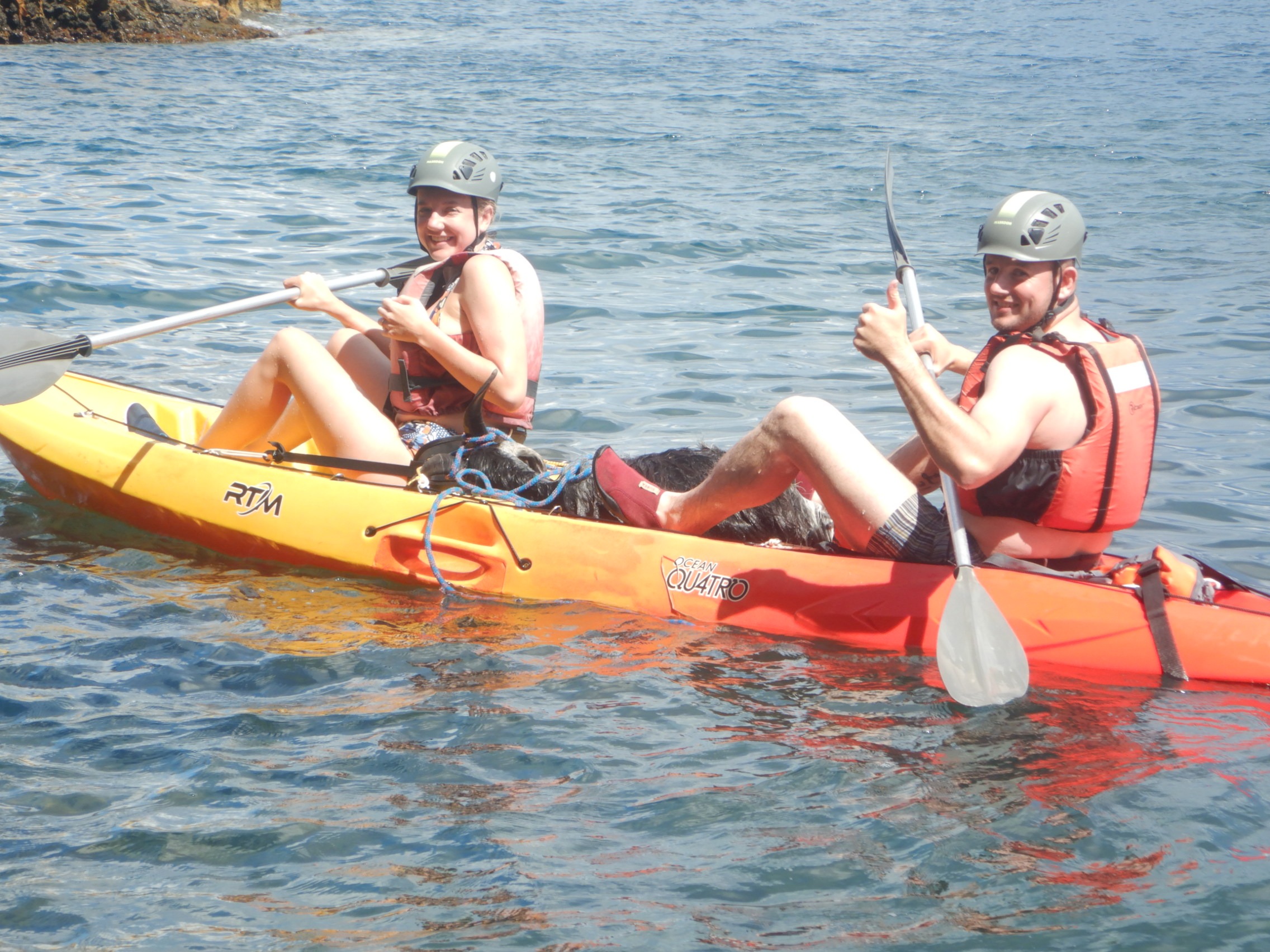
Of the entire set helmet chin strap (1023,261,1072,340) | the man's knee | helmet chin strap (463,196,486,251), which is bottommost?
the man's knee

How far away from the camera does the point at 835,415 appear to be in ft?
12.6

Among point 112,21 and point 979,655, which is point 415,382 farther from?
point 112,21

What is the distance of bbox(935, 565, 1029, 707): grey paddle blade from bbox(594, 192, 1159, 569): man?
0.35 m

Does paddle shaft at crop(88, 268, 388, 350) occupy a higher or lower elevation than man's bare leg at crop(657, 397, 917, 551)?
higher

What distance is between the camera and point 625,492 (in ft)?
14.6

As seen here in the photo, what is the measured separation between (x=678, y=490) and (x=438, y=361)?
3.21 feet

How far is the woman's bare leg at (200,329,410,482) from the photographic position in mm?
4652

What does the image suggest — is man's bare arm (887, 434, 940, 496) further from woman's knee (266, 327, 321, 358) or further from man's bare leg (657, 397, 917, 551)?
woman's knee (266, 327, 321, 358)

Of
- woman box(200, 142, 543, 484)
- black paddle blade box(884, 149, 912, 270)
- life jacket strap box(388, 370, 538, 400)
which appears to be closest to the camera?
black paddle blade box(884, 149, 912, 270)

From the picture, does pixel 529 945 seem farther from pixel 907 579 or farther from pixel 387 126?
pixel 387 126

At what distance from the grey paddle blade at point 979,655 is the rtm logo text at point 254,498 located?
247 cm

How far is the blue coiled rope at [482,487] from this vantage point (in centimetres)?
A: 449

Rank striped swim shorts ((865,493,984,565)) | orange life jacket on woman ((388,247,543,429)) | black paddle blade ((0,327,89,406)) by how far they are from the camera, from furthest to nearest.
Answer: black paddle blade ((0,327,89,406))
orange life jacket on woman ((388,247,543,429))
striped swim shorts ((865,493,984,565))

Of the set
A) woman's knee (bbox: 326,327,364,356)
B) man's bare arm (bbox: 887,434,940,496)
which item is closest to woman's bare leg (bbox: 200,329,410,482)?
woman's knee (bbox: 326,327,364,356)
